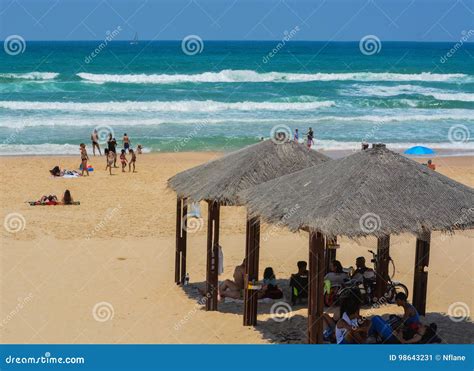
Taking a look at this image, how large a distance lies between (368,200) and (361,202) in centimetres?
11

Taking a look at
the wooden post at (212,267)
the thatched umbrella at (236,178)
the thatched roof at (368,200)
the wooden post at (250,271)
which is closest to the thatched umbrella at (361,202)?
the thatched roof at (368,200)

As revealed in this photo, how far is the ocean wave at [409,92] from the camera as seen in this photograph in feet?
154

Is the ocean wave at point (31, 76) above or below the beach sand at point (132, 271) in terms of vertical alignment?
above

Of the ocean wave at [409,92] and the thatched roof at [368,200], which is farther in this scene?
the ocean wave at [409,92]

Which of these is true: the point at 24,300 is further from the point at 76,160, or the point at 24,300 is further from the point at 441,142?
the point at 441,142

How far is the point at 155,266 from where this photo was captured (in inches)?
490

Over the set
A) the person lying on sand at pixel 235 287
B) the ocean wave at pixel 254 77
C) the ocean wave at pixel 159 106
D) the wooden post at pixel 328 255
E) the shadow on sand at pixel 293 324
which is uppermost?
the ocean wave at pixel 254 77

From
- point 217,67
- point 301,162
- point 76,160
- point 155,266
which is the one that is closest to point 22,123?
point 76,160

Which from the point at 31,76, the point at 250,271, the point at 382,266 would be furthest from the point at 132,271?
the point at 31,76

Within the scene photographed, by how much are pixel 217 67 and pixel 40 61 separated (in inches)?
652

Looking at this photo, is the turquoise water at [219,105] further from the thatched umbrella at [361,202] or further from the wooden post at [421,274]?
the thatched umbrella at [361,202]

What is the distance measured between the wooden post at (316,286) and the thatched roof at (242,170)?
188 cm

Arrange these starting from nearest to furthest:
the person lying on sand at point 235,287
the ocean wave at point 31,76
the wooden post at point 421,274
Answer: the wooden post at point 421,274 → the person lying on sand at point 235,287 → the ocean wave at point 31,76

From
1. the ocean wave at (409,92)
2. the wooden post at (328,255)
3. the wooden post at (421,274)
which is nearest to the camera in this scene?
the wooden post at (421,274)
